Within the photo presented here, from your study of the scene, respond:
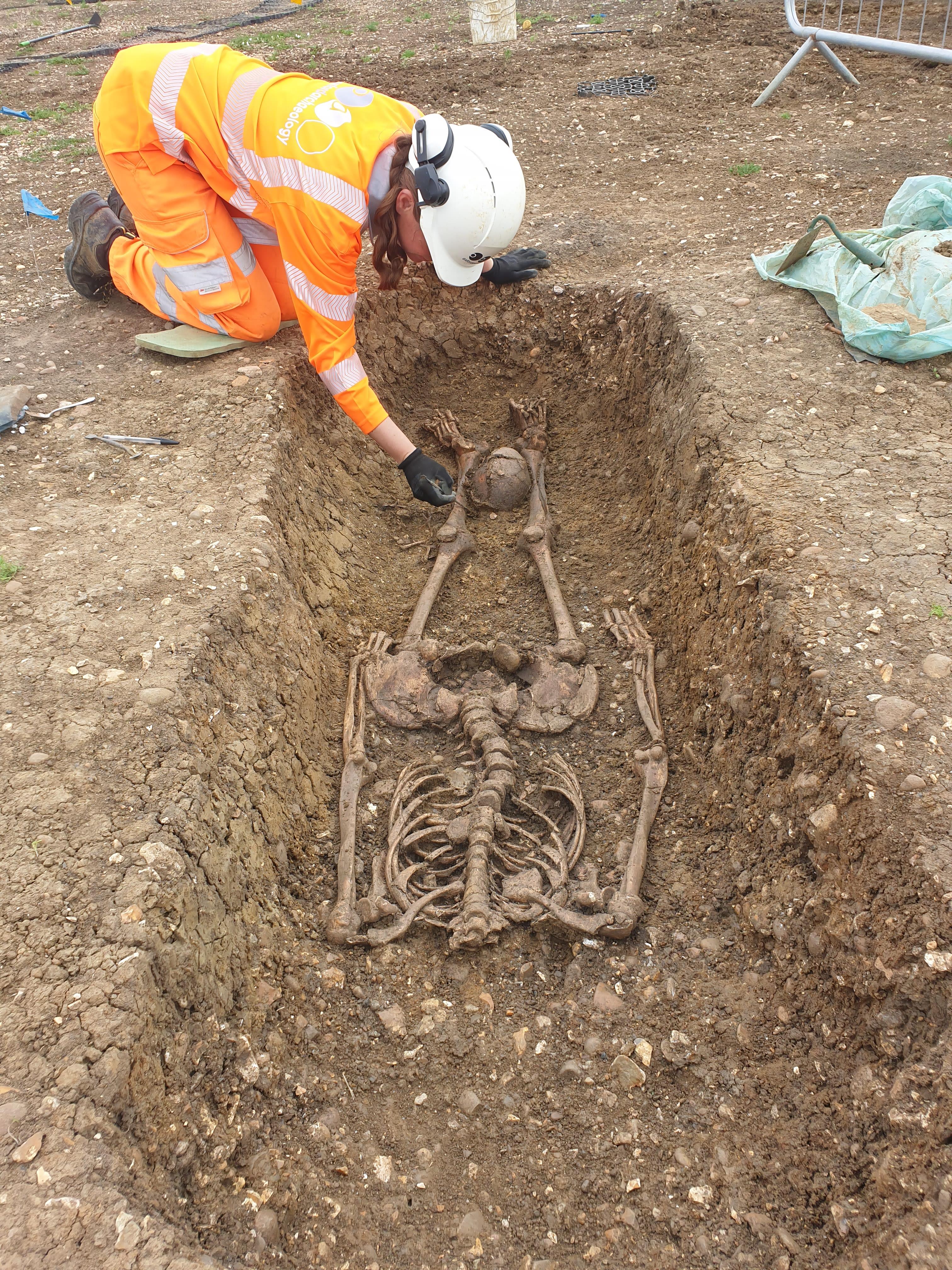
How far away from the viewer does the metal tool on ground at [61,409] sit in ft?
12.9

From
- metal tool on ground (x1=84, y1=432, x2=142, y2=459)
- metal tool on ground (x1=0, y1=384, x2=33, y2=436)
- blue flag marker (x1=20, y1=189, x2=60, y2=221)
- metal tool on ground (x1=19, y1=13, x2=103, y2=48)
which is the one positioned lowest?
metal tool on ground (x1=84, y1=432, x2=142, y2=459)

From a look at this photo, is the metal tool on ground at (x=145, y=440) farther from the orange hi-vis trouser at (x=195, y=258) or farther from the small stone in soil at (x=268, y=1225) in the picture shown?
the small stone in soil at (x=268, y=1225)

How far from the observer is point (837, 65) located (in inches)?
257

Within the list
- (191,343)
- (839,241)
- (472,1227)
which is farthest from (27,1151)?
(839,241)

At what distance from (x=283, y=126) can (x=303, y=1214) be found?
3.63 m

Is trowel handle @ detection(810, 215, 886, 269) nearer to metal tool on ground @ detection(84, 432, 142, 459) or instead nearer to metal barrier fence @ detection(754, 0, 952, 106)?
metal barrier fence @ detection(754, 0, 952, 106)

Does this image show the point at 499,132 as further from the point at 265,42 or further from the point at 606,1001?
the point at 265,42

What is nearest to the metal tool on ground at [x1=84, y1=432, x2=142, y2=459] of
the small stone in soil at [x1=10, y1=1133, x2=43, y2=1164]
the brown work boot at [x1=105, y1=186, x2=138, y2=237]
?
the brown work boot at [x1=105, y1=186, x2=138, y2=237]

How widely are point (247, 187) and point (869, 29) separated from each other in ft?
23.3

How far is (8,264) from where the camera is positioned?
5344 millimetres

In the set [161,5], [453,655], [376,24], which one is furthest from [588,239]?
[161,5]

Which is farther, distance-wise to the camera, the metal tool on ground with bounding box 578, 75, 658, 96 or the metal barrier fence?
the metal tool on ground with bounding box 578, 75, 658, 96

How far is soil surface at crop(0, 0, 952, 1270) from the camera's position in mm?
1969

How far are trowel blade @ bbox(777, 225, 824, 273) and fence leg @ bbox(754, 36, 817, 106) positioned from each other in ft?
9.82
